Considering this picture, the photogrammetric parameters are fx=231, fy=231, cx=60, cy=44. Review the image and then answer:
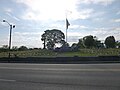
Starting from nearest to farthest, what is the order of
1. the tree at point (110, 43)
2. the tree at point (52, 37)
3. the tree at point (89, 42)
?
the tree at point (52, 37) → the tree at point (89, 42) → the tree at point (110, 43)

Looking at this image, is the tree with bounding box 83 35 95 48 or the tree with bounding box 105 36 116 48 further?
the tree with bounding box 105 36 116 48

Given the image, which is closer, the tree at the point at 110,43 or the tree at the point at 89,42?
the tree at the point at 89,42

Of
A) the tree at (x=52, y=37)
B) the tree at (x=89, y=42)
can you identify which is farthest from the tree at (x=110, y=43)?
the tree at (x=52, y=37)

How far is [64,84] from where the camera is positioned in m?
10.1

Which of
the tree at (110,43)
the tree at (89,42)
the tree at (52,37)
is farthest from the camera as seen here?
the tree at (110,43)

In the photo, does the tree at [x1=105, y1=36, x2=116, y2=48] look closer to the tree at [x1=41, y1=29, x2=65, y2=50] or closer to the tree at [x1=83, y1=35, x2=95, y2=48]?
the tree at [x1=83, y1=35, x2=95, y2=48]

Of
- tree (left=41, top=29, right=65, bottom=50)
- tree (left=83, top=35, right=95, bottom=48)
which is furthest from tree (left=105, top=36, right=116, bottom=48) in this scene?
tree (left=41, top=29, right=65, bottom=50)

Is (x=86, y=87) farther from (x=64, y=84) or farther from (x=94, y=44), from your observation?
(x=94, y=44)

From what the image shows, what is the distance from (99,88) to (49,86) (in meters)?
2.11

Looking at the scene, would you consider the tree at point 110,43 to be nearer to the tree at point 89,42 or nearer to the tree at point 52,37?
the tree at point 89,42

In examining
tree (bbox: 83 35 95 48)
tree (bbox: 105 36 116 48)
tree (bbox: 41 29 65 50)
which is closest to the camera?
tree (bbox: 41 29 65 50)

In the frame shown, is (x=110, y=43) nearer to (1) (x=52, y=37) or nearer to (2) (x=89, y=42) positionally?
(2) (x=89, y=42)

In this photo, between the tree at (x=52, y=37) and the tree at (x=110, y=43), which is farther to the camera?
the tree at (x=110, y=43)

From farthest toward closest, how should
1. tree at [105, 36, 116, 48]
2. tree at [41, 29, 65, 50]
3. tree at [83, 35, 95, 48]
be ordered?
tree at [105, 36, 116, 48]
tree at [83, 35, 95, 48]
tree at [41, 29, 65, 50]
